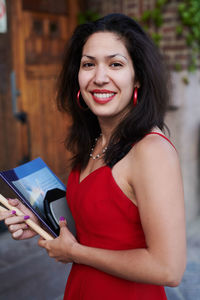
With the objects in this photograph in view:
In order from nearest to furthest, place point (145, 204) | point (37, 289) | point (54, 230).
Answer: point (145, 204), point (54, 230), point (37, 289)

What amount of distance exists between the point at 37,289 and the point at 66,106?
1818mm

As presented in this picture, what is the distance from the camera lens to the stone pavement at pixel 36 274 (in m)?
3.09

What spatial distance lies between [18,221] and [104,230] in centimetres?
39

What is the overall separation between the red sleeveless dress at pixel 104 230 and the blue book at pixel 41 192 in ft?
0.35

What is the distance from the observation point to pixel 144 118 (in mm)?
1542

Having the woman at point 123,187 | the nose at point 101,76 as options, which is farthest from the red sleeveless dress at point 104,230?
the nose at point 101,76

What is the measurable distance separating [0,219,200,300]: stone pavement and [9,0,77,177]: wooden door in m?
1.01

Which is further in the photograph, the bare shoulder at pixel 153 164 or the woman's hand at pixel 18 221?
the woman's hand at pixel 18 221

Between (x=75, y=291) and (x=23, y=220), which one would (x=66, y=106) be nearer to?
(x=23, y=220)

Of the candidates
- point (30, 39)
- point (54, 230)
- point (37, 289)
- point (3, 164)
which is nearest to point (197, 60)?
point (30, 39)

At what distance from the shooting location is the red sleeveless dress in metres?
1.41

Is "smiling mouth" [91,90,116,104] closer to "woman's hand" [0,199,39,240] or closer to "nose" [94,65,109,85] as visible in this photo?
"nose" [94,65,109,85]

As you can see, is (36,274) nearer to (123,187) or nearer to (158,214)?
(123,187)

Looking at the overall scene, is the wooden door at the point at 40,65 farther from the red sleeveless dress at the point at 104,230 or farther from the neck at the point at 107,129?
the red sleeveless dress at the point at 104,230
